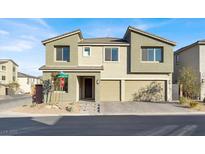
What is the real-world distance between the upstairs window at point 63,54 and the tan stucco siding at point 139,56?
6.73 metres

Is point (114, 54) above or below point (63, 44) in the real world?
below

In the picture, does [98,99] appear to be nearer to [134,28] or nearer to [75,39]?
[75,39]

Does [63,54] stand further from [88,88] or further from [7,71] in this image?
[7,71]

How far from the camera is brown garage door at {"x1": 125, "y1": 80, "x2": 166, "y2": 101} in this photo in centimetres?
2436

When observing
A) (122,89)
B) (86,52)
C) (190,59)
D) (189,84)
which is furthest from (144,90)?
(190,59)

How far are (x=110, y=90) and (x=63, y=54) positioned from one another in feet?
20.6

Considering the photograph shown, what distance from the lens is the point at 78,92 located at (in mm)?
23453

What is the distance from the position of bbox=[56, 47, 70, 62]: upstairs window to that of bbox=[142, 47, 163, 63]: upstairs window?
8038 mm

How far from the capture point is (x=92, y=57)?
24516 mm

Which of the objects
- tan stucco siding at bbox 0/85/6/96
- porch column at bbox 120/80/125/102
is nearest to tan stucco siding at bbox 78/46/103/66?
porch column at bbox 120/80/125/102

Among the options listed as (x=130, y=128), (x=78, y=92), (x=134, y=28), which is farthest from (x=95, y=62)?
(x=130, y=128)

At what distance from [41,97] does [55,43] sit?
5.75 meters

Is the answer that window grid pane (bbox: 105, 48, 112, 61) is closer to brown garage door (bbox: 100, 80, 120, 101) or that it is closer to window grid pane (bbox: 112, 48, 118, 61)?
window grid pane (bbox: 112, 48, 118, 61)
